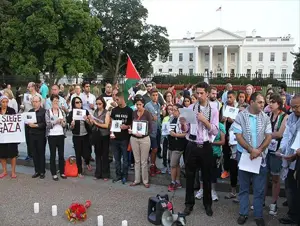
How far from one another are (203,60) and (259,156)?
90.1 m

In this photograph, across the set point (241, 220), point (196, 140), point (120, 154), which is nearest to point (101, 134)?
point (120, 154)

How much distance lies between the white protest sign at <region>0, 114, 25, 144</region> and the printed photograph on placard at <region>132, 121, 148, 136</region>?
2.93m

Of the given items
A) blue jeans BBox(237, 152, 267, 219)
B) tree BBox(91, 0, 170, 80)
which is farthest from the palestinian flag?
tree BBox(91, 0, 170, 80)

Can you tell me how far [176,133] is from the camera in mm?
6766

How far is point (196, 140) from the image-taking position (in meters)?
5.70

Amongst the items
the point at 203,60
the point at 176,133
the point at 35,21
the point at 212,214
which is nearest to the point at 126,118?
the point at 176,133

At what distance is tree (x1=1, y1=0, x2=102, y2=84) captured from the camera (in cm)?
3259

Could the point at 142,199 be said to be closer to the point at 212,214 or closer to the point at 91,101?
the point at 212,214

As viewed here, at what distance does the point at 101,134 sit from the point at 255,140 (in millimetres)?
3724

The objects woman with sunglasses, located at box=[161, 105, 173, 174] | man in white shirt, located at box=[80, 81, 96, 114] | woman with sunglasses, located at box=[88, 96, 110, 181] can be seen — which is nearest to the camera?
woman with sunglasses, located at box=[161, 105, 173, 174]

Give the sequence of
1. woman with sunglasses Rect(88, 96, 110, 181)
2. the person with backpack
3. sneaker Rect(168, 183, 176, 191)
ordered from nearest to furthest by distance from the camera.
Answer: the person with backpack, sneaker Rect(168, 183, 176, 191), woman with sunglasses Rect(88, 96, 110, 181)

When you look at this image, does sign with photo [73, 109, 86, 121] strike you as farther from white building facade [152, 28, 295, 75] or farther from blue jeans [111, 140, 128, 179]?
white building facade [152, 28, 295, 75]

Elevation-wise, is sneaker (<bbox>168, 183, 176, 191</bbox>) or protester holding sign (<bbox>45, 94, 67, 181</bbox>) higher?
protester holding sign (<bbox>45, 94, 67, 181</bbox>)

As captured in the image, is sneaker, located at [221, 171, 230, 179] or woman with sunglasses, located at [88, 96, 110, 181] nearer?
sneaker, located at [221, 171, 230, 179]
